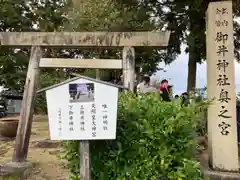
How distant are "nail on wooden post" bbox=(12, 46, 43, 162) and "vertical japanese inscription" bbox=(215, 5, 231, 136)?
11.2 feet

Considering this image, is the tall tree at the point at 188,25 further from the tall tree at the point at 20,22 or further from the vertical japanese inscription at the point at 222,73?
the tall tree at the point at 20,22

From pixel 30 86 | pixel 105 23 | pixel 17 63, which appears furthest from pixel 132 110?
pixel 17 63

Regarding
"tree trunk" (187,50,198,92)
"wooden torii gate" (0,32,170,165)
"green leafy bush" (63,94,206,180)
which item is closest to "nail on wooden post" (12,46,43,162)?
"wooden torii gate" (0,32,170,165)

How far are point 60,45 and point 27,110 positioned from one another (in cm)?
141

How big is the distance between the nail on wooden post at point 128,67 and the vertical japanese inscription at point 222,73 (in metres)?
1.53

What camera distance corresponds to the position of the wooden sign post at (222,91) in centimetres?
611

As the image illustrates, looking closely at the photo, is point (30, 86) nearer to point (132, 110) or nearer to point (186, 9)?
Answer: point (132, 110)

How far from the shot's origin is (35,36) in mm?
7008

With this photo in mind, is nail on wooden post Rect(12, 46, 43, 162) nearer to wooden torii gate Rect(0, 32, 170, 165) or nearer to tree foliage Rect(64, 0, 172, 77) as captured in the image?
wooden torii gate Rect(0, 32, 170, 165)

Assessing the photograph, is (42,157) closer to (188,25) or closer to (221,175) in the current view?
(221,175)

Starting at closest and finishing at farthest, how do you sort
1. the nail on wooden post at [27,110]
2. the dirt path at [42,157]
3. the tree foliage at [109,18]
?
the dirt path at [42,157]
the nail on wooden post at [27,110]
the tree foliage at [109,18]

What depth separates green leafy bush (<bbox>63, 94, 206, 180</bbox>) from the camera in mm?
3859

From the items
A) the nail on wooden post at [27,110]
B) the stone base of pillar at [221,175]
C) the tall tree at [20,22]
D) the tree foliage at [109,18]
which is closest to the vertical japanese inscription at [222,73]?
the stone base of pillar at [221,175]

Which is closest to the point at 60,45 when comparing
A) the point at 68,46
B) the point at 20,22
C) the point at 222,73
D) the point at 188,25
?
the point at 68,46
